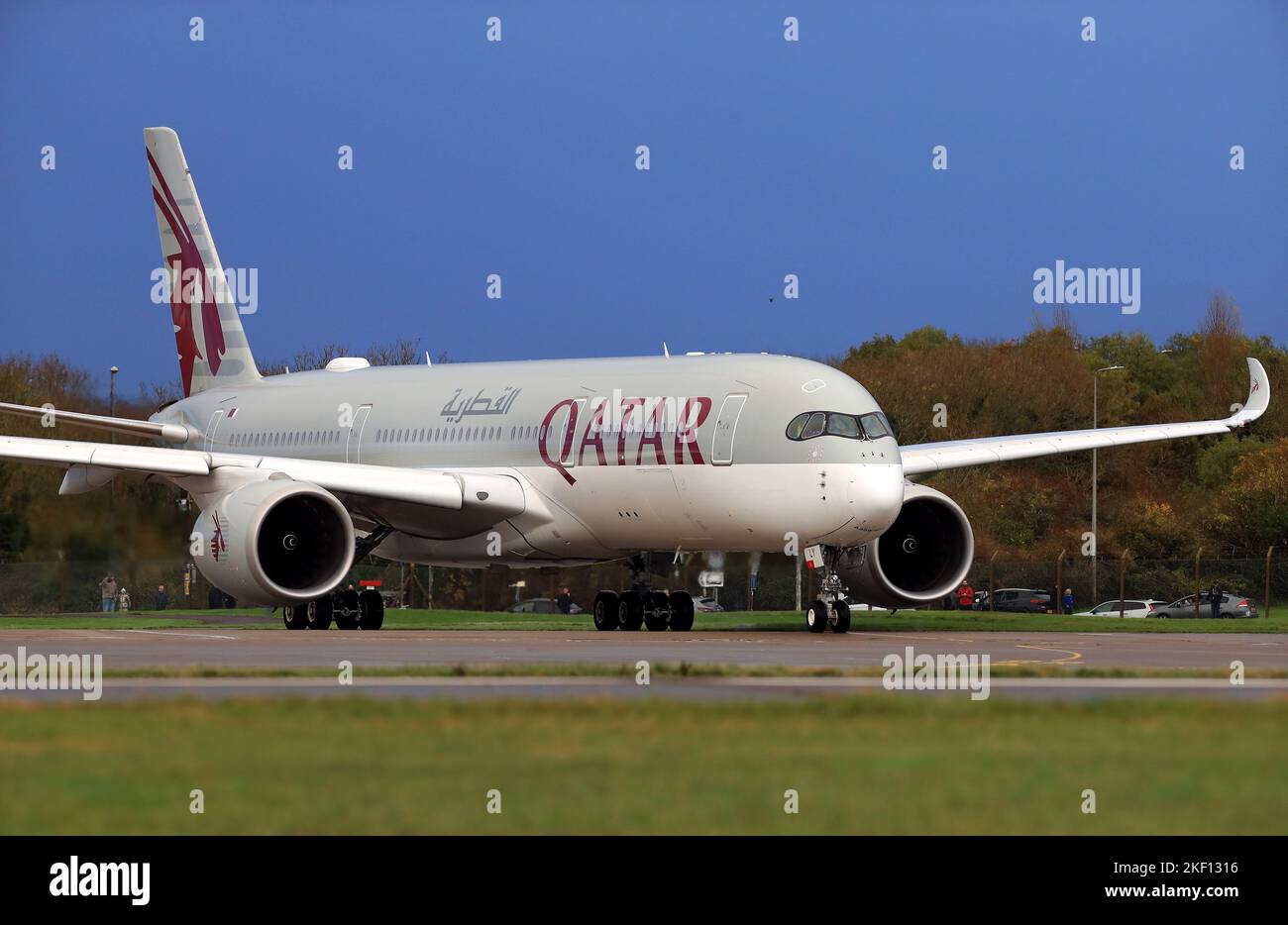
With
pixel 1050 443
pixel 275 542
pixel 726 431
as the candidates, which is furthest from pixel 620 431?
pixel 1050 443

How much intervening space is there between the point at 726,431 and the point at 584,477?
11.0 ft

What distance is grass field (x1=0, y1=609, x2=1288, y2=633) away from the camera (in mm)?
34625

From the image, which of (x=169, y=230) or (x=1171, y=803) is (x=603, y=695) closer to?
(x=1171, y=803)

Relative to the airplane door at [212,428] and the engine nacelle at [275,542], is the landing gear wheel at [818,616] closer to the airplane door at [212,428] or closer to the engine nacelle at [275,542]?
the engine nacelle at [275,542]

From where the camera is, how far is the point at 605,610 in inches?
1361

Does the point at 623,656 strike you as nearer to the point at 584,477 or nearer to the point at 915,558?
the point at 584,477

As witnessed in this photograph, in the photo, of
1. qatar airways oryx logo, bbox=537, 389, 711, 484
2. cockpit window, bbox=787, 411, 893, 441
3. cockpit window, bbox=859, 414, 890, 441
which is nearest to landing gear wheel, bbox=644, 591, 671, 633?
qatar airways oryx logo, bbox=537, 389, 711, 484

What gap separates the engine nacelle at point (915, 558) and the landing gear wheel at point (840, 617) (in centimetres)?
231

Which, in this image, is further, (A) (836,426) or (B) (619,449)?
(B) (619,449)

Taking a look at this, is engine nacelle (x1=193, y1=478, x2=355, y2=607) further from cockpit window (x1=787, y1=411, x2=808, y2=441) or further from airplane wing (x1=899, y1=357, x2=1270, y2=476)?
airplane wing (x1=899, y1=357, x2=1270, y2=476)
